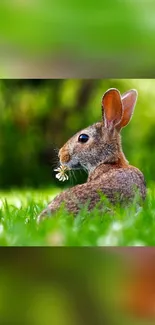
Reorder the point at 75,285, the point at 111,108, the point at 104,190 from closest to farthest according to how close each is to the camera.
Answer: the point at 75,285 → the point at 104,190 → the point at 111,108

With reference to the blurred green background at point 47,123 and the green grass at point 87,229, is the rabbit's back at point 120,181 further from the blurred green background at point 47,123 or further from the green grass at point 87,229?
the blurred green background at point 47,123

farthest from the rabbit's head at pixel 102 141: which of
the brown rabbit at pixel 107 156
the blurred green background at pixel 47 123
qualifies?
the blurred green background at pixel 47 123

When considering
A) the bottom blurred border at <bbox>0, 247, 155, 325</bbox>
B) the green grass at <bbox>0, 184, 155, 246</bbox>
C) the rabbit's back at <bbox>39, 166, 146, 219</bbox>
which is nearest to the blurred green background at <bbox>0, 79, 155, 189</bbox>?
the rabbit's back at <bbox>39, 166, 146, 219</bbox>

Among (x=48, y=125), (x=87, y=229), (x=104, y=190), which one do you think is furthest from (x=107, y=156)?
(x=48, y=125)

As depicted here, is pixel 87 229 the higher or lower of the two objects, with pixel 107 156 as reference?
lower

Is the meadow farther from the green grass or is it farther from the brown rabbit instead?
the green grass
